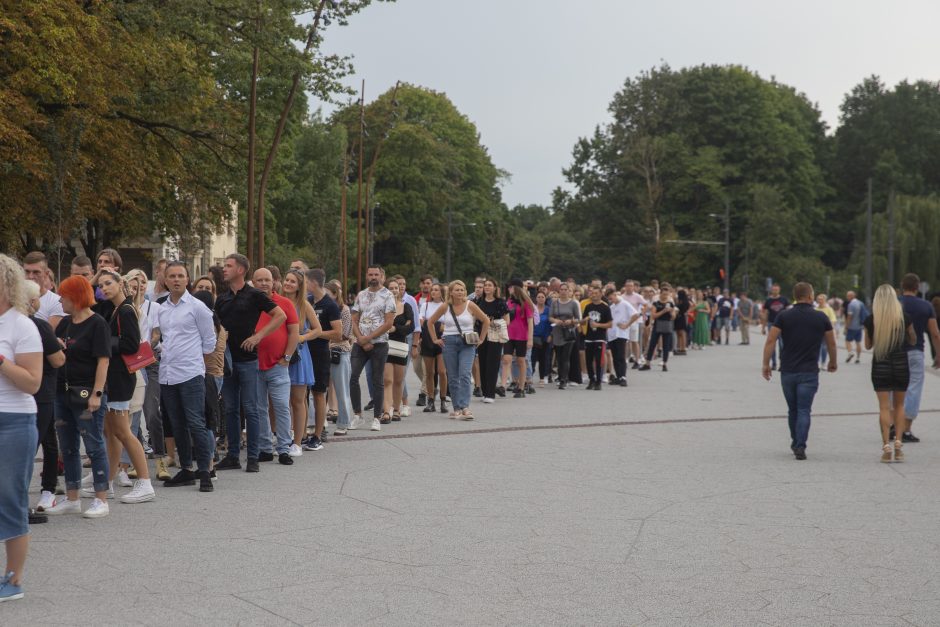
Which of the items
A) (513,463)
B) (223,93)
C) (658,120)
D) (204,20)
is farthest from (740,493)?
(658,120)

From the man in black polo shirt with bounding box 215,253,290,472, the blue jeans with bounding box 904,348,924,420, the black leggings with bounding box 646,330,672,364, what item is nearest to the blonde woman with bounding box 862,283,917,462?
the blue jeans with bounding box 904,348,924,420

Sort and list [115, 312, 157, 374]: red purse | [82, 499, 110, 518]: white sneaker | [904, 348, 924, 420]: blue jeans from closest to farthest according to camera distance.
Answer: [82, 499, 110, 518]: white sneaker < [115, 312, 157, 374]: red purse < [904, 348, 924, 420]: blue jeans

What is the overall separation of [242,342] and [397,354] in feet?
14.6

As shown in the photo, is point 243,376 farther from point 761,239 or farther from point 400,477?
point 761,239

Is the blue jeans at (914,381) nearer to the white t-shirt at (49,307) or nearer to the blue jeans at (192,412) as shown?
the blue jeans at (192,412)

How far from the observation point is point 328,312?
12805 mm

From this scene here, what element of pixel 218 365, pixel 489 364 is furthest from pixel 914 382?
pixel 218 365

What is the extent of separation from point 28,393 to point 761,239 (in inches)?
2695

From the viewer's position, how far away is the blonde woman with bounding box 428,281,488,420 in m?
15.6

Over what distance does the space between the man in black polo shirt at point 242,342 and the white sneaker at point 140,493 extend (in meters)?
1.70

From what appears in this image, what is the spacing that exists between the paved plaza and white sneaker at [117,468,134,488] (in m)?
0.69

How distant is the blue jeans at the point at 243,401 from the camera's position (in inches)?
422

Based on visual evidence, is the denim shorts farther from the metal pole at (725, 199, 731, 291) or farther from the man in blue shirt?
the metal pole at (725, 199, 731, 291)

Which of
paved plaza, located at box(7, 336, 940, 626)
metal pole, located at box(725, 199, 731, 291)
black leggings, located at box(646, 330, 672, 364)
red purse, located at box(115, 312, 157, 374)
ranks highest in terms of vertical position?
metal pole, located at box(725, 199, 731, 291)
